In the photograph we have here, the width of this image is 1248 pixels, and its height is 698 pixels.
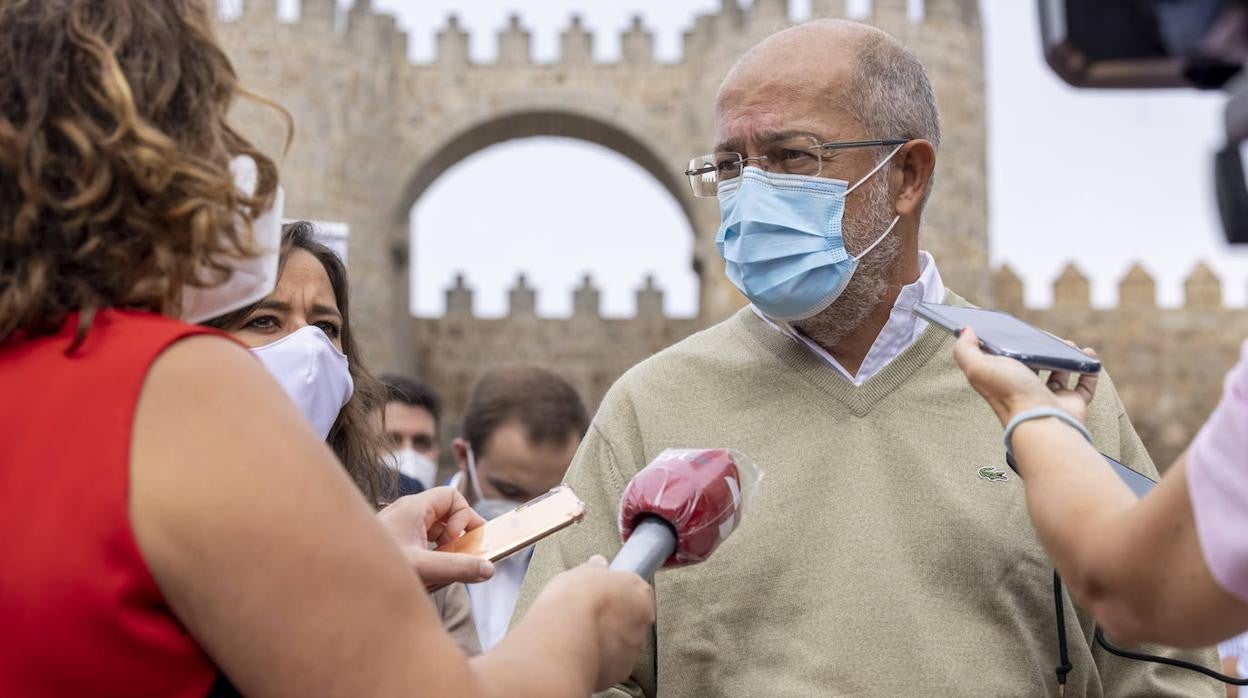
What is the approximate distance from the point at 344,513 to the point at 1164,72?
84 centimetres

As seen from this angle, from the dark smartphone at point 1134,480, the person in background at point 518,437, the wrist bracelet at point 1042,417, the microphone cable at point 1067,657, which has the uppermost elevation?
the wrist bracelet at point 1042,417

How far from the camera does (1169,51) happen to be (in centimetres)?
132

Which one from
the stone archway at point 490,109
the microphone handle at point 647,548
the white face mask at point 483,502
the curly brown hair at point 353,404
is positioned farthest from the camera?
the stone archway at point 490,109

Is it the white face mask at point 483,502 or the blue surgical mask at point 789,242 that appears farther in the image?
the white face mask at point 483,502

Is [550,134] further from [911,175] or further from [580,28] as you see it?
[911,175]

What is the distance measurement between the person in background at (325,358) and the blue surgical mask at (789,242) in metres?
0.77

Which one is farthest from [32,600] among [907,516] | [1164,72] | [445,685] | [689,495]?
[907,516]

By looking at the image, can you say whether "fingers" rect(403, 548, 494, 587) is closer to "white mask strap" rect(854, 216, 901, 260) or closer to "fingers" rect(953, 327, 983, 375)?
"fingers" rect(953, 327, 983, 375)

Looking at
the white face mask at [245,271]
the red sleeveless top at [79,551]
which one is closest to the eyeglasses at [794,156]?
the white face mask at [245,271]

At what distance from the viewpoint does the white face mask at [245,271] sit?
1.62 m

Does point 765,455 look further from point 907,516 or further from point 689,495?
point 689,495

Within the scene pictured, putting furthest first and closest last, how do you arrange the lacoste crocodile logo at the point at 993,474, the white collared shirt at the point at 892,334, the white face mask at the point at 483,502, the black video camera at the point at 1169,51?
the white face mask at the point at 483,502
the white collared shirt at the point at 892,334
the lacoste crocodile logo at the point at 993,474
the black video camera at the point at 1169,51

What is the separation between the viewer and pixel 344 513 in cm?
147

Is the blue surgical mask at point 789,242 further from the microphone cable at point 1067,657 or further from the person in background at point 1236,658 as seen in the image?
the person in background at point 1236,658
